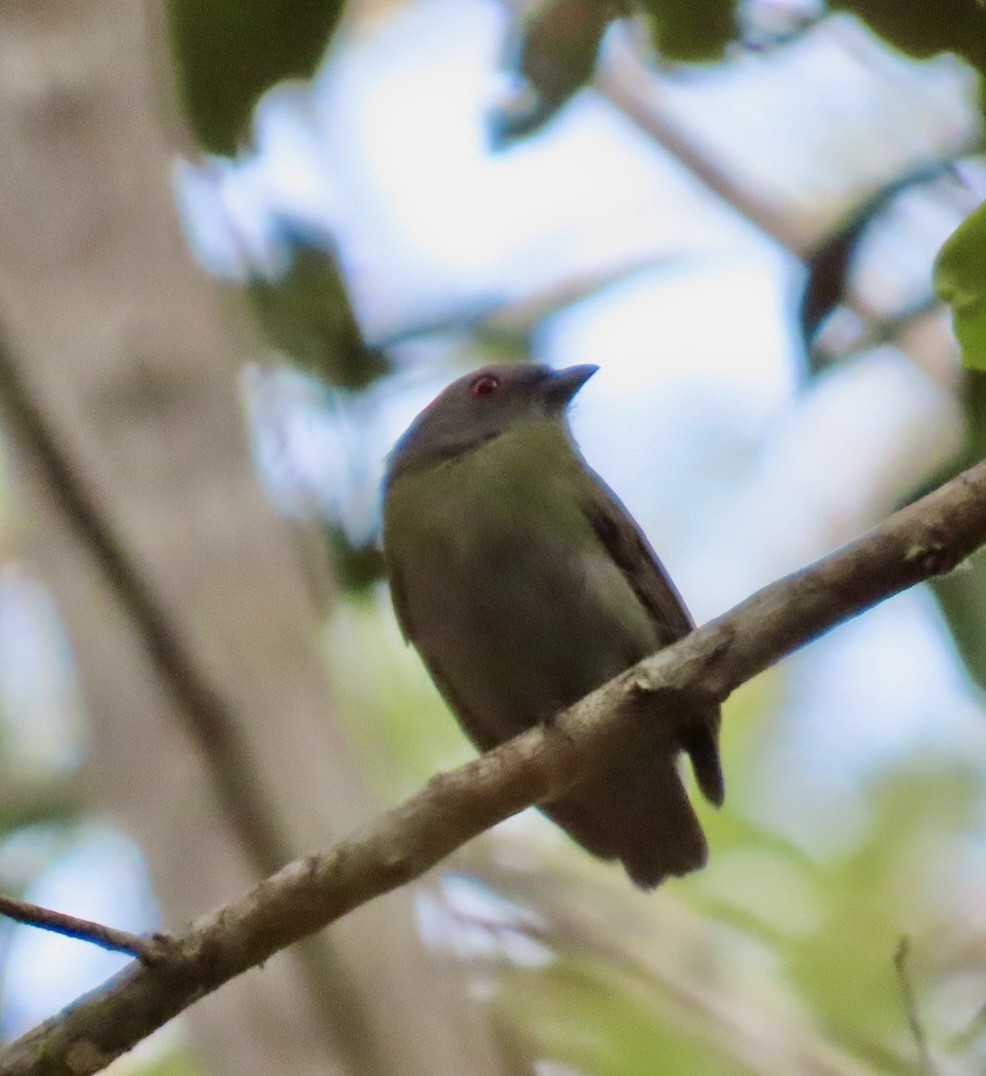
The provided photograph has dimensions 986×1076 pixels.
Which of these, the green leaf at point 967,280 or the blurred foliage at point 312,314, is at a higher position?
the blurred foliage at point 312,314

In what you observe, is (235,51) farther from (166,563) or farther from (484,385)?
(484,385)

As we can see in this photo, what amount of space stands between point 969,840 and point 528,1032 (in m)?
2.23

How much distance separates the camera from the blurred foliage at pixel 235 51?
11.2 ft

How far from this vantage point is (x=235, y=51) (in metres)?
3.48

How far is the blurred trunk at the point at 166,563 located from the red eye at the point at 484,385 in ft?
3.93

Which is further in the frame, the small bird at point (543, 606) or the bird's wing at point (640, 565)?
the bird's wing at point (640, 565)

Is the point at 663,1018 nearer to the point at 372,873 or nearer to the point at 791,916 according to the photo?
the point at 791,916

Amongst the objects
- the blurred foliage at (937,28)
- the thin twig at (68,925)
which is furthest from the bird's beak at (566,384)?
the thin twig at (68,925)

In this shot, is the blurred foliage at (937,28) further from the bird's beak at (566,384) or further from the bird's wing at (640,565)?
the bird's beak at (566,384)

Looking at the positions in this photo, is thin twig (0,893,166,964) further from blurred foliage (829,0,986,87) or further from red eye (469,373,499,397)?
red eye (469,373,499,397)

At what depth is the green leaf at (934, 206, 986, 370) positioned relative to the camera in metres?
2.52

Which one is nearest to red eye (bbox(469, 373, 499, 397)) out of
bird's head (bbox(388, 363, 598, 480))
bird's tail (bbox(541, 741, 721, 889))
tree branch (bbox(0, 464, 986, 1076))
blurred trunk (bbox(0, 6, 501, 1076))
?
bird's head (bbox(388, 363, 598, 480))

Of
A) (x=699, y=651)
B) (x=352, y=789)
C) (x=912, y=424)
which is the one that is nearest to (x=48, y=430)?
(x=352, y=789)

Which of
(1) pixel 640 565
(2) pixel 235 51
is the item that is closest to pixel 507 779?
(1) pixel 640 565
